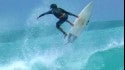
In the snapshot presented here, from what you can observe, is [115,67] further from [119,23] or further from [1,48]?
[1,48]

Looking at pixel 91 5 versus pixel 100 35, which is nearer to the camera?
pixel 91 5

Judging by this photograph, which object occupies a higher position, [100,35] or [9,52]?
[9,52]

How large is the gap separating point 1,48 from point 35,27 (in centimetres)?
185

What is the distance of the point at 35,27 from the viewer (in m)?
31.9

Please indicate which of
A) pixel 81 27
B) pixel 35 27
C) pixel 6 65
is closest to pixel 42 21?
pixel 35 27

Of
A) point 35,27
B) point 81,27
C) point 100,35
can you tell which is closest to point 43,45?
point 35,27

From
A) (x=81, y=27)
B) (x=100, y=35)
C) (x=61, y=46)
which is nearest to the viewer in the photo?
A: (x=81, y=27)

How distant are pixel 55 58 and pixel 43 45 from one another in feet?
5.75

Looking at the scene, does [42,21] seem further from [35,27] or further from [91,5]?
[91,5]

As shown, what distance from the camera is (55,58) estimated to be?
3066 cm

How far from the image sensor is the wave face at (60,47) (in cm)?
3109

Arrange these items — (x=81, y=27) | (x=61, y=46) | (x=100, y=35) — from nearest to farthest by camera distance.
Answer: (x=81, y=27) → (x=61, y=46) → (x=100, y=35)

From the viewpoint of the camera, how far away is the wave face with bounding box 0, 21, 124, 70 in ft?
102

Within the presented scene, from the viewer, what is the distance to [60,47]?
30625mm
